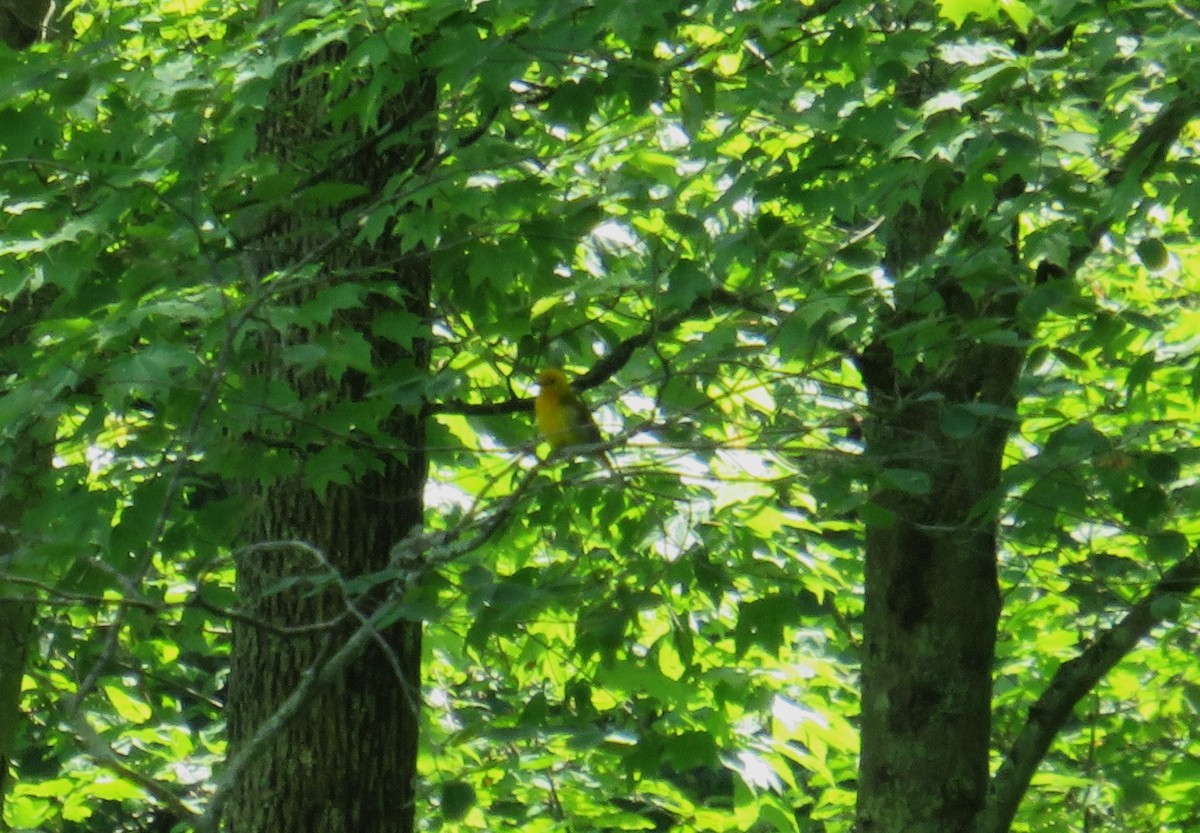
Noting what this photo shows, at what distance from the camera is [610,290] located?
14.2 feet

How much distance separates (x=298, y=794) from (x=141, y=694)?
304 cm

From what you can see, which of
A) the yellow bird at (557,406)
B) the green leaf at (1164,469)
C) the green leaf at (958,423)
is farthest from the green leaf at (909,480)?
the yellow bird at (557,406)

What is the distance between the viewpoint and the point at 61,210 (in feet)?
13.4

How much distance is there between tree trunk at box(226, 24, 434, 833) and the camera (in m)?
4.40

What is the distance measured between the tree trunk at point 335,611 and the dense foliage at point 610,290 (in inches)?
5.4

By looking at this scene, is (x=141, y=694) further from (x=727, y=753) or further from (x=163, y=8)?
(x=727, y=753)

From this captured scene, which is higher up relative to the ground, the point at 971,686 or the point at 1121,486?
the point at 1121,486

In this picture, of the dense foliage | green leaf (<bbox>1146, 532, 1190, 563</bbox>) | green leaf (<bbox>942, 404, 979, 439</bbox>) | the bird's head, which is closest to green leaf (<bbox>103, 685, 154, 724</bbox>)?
the dense foliage

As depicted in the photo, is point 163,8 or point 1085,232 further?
point 163,8

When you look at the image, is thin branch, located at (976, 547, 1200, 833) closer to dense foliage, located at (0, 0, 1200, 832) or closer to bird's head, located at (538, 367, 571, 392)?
dense foliage, located at (0, 0, 1200, 832)

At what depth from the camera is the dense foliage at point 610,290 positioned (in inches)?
142

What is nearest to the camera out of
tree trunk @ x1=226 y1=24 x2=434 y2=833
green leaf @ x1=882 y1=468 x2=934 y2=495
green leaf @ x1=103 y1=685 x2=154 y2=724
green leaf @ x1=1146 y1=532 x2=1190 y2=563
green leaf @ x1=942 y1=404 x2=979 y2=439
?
green leaf @ x1=882 y1=468 x2=934 y2=495

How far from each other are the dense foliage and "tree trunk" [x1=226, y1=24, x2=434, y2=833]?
0.45 ft

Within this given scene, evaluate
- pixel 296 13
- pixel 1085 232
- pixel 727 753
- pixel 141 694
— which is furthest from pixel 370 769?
pixel 141 694
